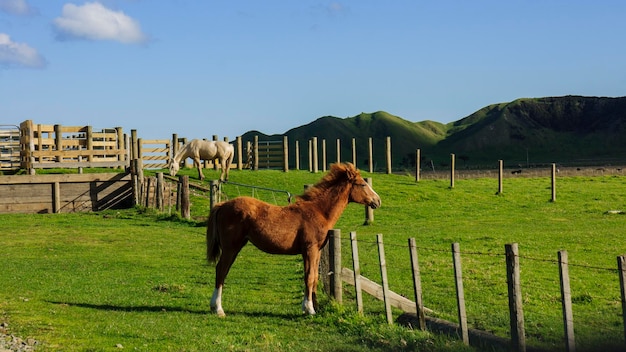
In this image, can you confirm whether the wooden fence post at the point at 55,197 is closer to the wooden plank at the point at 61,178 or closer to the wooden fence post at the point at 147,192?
the wooden plank at the point at 61,178

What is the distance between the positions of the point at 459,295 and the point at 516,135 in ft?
541

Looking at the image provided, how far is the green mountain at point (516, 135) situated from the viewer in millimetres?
158500

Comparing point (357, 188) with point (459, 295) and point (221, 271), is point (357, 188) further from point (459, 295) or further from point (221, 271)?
point (459, 295)

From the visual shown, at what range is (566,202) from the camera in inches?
1496

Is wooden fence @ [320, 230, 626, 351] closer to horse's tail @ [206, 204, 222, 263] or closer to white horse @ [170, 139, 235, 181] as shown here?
horse's tail @ [206, 204, 222, 263]

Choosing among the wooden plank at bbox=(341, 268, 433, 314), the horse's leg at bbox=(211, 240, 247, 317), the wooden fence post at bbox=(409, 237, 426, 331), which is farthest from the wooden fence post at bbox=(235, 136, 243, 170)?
the wooden fence post at bbox=(409, 237, 426, 331)

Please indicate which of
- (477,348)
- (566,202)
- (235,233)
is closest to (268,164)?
(566,202)

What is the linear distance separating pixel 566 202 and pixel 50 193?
2417 centimetres

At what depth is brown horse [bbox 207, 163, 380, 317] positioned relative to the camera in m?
12.8

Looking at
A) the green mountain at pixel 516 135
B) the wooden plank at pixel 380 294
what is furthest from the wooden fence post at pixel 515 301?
the green mountain at pixel 516 135

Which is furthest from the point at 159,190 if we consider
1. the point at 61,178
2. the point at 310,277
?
the point at 310,277

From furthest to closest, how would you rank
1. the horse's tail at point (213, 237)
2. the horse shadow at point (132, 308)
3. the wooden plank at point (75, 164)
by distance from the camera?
the wooden plank at point (75, 164)
the horse shadow at point (132, 308)
the horse's tail at point (213, 237)

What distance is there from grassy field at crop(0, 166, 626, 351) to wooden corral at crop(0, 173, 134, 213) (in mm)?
2077

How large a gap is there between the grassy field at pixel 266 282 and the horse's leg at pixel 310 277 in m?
0.25
